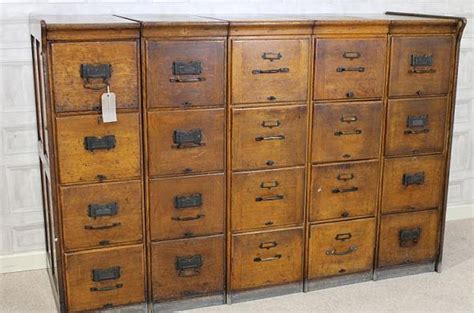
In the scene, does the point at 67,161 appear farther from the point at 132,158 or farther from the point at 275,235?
the point at 275,235

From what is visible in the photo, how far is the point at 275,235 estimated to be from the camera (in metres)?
2.89

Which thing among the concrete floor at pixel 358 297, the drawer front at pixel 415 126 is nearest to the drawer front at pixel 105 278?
the concrete floor at pixel 358 297

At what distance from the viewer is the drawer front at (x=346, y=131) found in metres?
2.84

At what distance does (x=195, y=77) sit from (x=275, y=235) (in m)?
0.83

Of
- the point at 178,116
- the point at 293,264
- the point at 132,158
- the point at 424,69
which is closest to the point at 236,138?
the point at 178,116

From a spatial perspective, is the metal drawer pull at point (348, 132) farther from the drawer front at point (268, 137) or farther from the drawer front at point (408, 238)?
the drawer front at point (408, 238)

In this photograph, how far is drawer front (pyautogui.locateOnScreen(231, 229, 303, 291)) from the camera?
2.86m

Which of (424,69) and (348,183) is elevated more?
(424,69)

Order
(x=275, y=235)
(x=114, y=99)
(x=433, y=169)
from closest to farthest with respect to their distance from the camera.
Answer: (x=114, y=99) → (x=275, y=235) → (x=433, y=169)

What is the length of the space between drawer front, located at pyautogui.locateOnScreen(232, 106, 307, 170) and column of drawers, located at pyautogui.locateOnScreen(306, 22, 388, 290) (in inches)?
3.1

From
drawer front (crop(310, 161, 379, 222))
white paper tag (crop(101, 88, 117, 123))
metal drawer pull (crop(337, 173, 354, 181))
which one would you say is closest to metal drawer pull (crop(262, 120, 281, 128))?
drawer front (crop(310, 161, 379, 222))

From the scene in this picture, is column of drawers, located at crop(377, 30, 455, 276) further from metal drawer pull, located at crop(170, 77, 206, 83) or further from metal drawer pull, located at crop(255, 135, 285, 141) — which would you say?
metal drawer pull, located at crop(170, 77, 206, 83)

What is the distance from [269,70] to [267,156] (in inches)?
15.0

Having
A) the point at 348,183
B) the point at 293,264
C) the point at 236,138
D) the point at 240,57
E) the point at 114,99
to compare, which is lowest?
the point at 293,264
